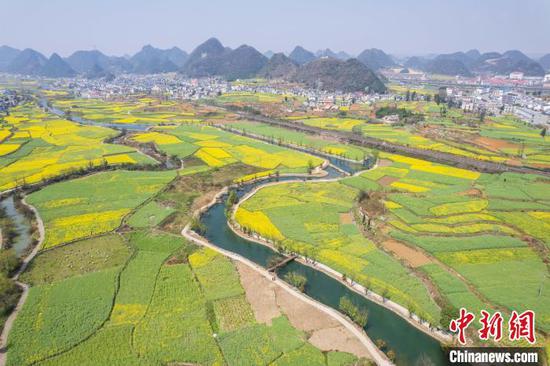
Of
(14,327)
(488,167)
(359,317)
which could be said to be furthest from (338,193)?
(14,327)

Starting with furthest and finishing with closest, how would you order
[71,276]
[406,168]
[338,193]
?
[406,168] → [338,193] → [71,276]

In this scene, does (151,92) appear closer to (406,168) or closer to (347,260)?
(406,168)

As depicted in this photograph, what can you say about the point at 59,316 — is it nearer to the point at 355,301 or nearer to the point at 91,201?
the point at 355,301

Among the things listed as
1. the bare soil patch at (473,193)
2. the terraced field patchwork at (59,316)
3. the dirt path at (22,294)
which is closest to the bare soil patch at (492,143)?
the bare soil patch at (473,193)

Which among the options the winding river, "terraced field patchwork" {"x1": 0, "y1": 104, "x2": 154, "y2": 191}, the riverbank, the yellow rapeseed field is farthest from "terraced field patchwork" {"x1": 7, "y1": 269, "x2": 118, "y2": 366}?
"terraced field patchwork" {"x1": 0, "y1": 104, "x2": 154, "y2": 191}

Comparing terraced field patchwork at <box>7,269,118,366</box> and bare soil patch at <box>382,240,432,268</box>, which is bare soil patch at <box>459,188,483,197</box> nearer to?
bare soil patch at <box>382,240,432,268</box>
